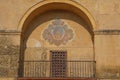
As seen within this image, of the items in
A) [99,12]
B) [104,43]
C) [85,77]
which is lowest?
[85,77]

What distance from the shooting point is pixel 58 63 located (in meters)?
15.9

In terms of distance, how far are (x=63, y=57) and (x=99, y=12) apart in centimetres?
271

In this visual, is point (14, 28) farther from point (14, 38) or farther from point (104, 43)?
point (104, 43)

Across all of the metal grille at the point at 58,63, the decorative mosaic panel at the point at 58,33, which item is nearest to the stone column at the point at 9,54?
the decorative mosaic panel at the point at 58,33

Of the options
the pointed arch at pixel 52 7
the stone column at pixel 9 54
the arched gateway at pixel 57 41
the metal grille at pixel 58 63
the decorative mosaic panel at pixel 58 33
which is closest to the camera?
the stone column at pixel 9 54

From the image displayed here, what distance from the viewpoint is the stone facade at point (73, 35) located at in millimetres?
14836

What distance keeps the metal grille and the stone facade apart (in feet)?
0.85

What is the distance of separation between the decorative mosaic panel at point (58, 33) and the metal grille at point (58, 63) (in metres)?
0.50

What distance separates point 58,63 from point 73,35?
1.54m

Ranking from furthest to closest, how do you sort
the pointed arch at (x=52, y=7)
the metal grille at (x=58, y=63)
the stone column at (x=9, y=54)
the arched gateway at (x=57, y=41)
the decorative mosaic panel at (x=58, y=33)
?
the decorative mosaic panel at (x=58, y=33)
the metal grille at (x=58, y=63)
the arched gateway at (x=57, y=41)
the pointed arch at (x=52, y=7)
the stone column at (x=9, y=54)

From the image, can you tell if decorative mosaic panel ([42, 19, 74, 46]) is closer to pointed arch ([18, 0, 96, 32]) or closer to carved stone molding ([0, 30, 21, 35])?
pointed arch ([18, 0, 96, 32])

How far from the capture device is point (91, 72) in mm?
15500

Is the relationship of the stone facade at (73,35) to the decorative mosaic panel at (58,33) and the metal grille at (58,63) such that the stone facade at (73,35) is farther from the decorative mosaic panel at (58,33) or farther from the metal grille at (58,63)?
the metal grille at (58,63)

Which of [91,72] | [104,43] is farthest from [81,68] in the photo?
[104,43]
